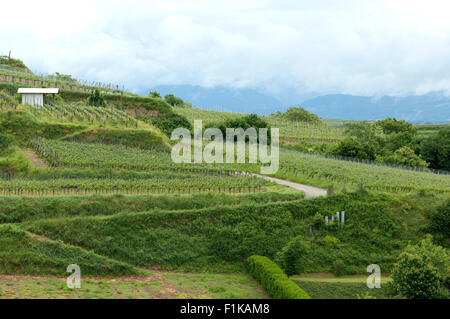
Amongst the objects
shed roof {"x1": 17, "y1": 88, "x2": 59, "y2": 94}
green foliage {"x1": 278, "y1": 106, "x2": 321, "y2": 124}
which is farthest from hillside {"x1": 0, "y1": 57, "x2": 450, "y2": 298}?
green foliage {"x1": 278, "y1": 106, "x2": 321, "y2": 124}

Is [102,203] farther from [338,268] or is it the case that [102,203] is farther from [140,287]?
[338,268]

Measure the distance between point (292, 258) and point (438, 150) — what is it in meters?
47.1

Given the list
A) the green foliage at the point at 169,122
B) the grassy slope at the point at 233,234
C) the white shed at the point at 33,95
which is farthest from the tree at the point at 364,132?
the white shed at the point at 33,95

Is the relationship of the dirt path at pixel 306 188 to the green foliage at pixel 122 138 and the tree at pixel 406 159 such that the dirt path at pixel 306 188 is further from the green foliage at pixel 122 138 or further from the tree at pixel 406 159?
the tree at pixel 406 159

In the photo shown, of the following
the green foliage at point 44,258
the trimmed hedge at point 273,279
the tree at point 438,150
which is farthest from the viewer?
the tree at point 438,150

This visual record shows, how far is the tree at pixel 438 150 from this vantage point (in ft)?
215

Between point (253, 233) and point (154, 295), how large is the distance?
8933mm

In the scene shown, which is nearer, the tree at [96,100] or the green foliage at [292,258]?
the green foliage at [292,258]

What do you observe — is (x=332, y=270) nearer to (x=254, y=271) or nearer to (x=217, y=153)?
(x=254, y=271)

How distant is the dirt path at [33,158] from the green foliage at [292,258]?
70.1ft

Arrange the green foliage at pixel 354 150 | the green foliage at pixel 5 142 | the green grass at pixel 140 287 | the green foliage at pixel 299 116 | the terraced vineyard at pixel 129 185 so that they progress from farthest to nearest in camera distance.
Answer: the green foliage at pixel 299 116 < the green foliage at pixel 354 150 < the green foliage at pixel 5 142 < the terraced vineyard at pixel 129 185 < the green grass at pixel 140 287

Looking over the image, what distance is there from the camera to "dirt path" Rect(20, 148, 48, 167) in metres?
38.8

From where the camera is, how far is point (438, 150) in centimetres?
6644

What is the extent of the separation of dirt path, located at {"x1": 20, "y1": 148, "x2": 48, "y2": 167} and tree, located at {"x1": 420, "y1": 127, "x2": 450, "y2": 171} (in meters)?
51.5
